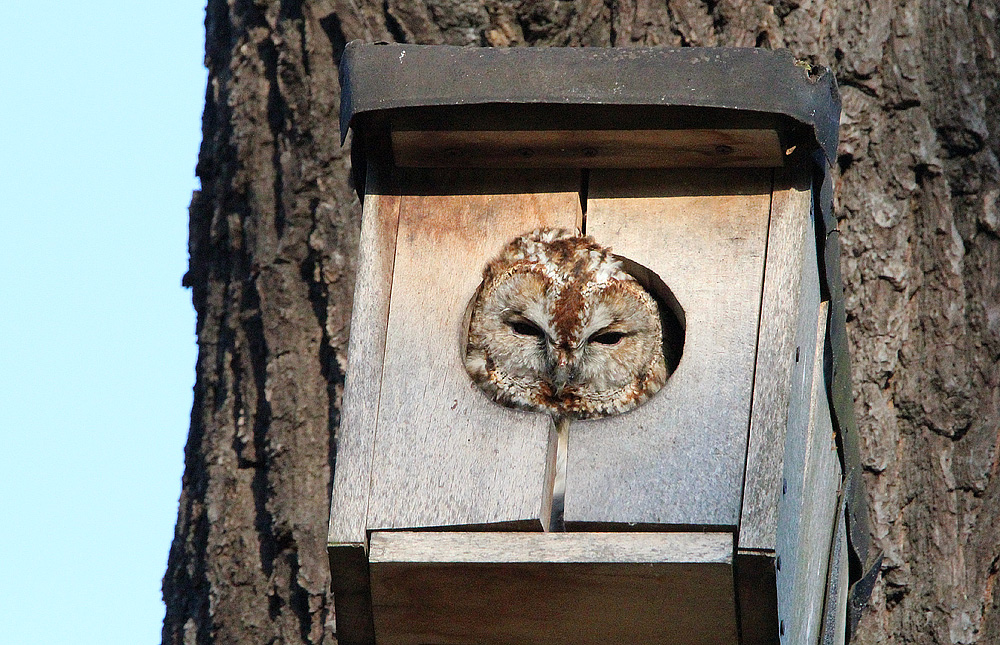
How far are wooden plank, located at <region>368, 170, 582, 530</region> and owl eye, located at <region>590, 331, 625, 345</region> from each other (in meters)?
0.33

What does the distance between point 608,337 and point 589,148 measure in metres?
0.47

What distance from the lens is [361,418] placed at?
8.57 feet

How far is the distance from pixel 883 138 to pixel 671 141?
3.65ft

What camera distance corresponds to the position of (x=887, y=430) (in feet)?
11.3

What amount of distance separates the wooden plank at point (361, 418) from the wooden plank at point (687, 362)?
0.38 m

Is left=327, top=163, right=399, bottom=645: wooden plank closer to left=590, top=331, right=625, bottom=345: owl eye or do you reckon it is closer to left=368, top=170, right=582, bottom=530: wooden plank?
left=368, top=170, right=582, bottom=530: wooden plank

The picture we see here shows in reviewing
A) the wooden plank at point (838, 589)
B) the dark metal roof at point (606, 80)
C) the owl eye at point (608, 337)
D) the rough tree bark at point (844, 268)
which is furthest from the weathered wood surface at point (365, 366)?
the wooden plank at point (838, 589)

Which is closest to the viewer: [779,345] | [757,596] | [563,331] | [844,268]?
[757,596]

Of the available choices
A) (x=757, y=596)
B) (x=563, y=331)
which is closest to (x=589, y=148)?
(x=563, y=331)

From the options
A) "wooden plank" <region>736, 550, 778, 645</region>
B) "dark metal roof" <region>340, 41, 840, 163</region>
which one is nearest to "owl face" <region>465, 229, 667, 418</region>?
"dark metal roof" <region>340, 41, 840, 163</region>

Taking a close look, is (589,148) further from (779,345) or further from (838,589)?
(838,589)

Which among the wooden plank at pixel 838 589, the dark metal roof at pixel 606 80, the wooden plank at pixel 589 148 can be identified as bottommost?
the wooden plank at pixel 838 589

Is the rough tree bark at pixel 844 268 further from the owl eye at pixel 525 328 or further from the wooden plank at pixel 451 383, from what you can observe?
the wooden plank at pixel 451 383

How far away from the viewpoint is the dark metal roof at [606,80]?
8.36ft
